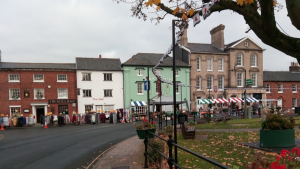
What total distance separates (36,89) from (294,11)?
31.6 metres

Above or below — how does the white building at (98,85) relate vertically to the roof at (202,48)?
below

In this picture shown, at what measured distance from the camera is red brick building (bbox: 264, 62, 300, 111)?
1624 inches

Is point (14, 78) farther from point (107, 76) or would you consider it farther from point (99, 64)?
point (107, 76)

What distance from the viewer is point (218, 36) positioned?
133 ft

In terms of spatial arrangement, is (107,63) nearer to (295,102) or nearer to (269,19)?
(269,19)

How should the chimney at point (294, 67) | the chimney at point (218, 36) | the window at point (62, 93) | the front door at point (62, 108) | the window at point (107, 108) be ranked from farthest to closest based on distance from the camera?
the chimney at point (294, 67) → the chimney at point (218, 36) → the window at point (107, 108) → the window at point (62, 93) → the front door at point (62, 108)

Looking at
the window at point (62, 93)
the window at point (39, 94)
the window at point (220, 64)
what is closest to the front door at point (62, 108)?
the window at point (62, 93)

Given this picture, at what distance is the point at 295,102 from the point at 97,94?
35504mm

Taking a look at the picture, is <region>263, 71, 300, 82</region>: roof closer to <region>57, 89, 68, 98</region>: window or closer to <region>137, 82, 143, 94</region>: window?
<region>137, 82, 143, 94</region>: window

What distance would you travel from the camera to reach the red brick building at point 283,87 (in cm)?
4125

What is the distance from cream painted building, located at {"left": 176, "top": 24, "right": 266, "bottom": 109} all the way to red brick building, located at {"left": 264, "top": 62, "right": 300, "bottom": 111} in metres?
2.43

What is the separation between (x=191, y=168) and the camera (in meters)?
6.40

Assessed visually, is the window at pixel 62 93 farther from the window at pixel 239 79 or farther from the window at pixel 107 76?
the window at pixel 239 79

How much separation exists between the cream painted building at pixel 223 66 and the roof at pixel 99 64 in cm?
1158
